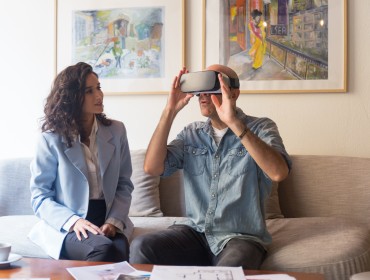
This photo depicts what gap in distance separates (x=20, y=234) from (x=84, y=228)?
0.50 meters

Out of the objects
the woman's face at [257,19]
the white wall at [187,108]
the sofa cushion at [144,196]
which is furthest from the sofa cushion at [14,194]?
the woman's face at [257,19]

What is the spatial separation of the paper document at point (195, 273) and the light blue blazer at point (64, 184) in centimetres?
70

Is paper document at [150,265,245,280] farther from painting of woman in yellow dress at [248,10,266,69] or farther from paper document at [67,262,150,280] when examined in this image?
painting of woman in yellow dress at [248,10,266,69]

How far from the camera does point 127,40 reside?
314 centimetres

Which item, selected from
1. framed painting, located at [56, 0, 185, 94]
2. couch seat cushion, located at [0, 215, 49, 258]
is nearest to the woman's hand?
couch seat cushion, located at [0, 215, 49, 258]

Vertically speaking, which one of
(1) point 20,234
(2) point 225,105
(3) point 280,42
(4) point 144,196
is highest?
(3) point 280,42

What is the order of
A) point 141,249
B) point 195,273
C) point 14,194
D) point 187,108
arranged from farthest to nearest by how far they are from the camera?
point 187,108 < point 14,194 < point 141,249 < point 195,273

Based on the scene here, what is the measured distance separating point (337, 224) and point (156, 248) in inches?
35.7

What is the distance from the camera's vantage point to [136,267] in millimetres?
1615

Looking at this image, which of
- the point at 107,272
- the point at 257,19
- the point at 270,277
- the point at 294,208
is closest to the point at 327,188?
the point at 294,208

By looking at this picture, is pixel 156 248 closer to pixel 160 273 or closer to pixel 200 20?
pixel 160 273

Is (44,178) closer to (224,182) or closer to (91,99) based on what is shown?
(91,99)

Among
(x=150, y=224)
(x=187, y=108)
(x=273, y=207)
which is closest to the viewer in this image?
(x=150, y=224)

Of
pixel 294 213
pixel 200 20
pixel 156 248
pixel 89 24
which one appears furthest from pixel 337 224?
pixel 89 24
